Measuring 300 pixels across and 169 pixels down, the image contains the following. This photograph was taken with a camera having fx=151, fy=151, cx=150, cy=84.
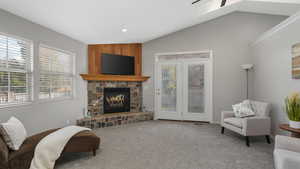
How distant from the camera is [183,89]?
4.89 m

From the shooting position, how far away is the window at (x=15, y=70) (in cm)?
256

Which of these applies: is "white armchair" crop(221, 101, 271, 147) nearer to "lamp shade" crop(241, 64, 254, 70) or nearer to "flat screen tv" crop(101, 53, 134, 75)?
"lamp shade" crop(241, 64, 254, 70)

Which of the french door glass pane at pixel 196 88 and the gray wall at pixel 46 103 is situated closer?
the gray wall at pixel 46 103

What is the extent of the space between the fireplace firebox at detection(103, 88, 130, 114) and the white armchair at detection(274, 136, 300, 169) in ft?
13.1

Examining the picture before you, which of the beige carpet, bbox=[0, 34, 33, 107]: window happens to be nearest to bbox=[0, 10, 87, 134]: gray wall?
bbox=[0, 34, 33, 107]: window

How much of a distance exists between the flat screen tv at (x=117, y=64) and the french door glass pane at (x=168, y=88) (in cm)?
111

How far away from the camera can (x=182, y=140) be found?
3.17 m

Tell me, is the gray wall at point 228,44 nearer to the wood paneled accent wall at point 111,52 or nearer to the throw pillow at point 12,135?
the wood paneled accent wall at point 111,52

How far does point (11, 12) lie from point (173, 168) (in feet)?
12.0

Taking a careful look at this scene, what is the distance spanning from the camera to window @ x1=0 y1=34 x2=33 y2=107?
2562mm

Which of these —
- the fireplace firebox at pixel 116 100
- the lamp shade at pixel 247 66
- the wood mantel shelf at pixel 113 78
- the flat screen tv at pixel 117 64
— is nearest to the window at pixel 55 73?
the wood mantel shelf at pixel 113 78

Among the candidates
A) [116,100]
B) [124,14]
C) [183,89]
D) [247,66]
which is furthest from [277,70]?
[116,100]

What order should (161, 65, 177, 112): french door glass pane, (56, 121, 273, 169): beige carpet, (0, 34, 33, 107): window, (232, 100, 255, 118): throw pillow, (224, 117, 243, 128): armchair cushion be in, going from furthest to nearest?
(161, 65, 177, 112): french door glass pane < (232, 100, 255, 118): throw pillow < (224, 117, 243, 128): armchair cushion < (0, 34, 33, 107): window < (56, 121, 273, 169): beige carpet

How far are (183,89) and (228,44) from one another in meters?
1.88
